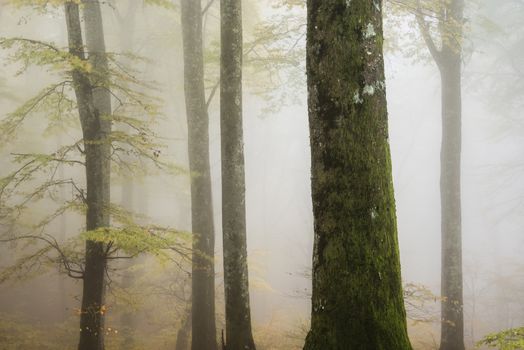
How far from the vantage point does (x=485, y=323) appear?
19.5 m

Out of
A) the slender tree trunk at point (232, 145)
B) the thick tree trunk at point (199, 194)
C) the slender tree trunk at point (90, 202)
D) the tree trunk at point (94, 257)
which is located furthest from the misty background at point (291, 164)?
the tree trunk at point (94, 257)

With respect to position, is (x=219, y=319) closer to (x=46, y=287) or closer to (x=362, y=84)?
(x=46, y=287)

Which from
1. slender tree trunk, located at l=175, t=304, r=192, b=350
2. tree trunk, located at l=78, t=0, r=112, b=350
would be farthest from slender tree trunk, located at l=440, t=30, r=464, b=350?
tree trunk, located at l=78, t=0, r=112, b=350

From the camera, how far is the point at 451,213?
9.99 meters

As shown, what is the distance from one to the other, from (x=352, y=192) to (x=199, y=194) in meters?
6.90

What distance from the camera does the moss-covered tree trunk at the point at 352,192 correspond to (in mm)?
2900

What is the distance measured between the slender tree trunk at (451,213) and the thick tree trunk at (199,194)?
18.5 feet

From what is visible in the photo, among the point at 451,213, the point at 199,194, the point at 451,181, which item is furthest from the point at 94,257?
the point at 451,181

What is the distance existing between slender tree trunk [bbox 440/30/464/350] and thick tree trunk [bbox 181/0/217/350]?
5.63 meters

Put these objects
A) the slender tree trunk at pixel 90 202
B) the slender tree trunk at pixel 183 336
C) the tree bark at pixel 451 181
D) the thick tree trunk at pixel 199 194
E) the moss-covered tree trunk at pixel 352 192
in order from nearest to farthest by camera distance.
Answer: the moss-covered tree trunk at pixel 352 192 < the slender tree trunk at pixel 90 202 < the thick tree trunk at pixel 199 194 < the tree bark at pixel 451 181 < the slender tree trunk at pixel 183 336

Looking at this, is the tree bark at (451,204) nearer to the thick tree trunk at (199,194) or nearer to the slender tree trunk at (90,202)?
the thick tree trunk at (199,194)

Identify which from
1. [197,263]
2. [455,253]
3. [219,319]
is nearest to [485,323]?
[455,253]

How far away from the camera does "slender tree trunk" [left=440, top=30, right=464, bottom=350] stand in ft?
31.2

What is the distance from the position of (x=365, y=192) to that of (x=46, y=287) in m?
18.4
